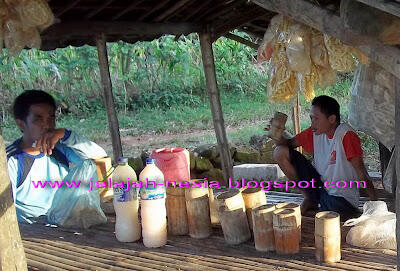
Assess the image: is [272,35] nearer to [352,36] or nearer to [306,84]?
[306,84]

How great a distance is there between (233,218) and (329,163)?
148 centimetres

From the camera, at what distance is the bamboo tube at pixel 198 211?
235 cm

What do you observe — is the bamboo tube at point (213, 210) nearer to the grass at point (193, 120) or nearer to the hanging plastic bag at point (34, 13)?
the hanging plastic bag at point (34, 13)

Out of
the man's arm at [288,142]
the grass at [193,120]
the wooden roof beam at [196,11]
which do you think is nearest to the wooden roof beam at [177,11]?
the wooden roof beam at [196,11]

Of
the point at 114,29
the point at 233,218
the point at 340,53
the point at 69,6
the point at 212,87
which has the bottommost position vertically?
the point at 233,218

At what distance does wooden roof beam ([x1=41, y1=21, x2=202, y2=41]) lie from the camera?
420 centimetres

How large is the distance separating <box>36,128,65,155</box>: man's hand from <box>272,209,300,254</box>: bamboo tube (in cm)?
155

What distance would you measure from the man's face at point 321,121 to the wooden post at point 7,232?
Answer: 216 centimetres

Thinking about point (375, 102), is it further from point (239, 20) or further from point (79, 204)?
point (239, 20)

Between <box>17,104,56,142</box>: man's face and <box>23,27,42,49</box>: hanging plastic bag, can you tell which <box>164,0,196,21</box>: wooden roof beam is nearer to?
<box>17,104,56,142</box>: man's face

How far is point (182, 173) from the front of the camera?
111 inches

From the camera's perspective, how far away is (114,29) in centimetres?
454

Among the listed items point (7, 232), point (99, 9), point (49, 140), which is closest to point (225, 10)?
point (99, 9)

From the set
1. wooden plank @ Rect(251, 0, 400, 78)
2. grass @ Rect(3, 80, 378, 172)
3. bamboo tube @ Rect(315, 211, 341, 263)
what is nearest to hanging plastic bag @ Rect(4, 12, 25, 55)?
wooden plank @ Rect(251, 0, 400, 78)
